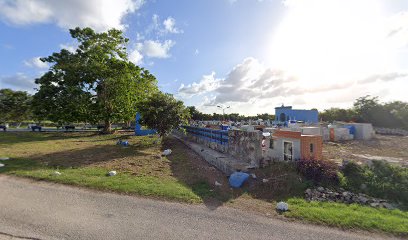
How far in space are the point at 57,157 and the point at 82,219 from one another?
8.14 meters

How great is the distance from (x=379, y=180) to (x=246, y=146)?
16.0ft

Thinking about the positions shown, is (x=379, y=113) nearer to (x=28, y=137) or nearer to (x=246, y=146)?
→ (x=246, y=146)

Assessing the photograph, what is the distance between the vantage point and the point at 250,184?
821cm

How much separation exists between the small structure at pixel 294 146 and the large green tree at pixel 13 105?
140ft

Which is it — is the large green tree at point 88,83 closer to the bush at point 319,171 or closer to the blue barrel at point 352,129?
the bush at point 319,171

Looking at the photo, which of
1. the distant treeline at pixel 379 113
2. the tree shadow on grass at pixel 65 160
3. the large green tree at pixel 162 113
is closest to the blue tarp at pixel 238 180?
the tree shadow on grass at pixel 65 160

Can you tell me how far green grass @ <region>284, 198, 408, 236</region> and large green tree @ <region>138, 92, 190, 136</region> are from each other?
9.98m

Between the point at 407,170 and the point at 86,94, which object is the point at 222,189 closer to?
the point at 407,170

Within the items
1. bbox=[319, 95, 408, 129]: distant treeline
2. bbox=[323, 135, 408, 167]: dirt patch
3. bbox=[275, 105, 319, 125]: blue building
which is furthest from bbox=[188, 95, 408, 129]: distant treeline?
bbox=[323, 135, 408, 167]: dirt patch

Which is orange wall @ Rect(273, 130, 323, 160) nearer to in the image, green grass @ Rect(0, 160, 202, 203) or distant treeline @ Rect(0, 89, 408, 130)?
green grass @ Rect(0, 160, 202, 203)

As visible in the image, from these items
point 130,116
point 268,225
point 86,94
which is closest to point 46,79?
point 86,94

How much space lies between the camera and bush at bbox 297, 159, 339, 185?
820 centimetres

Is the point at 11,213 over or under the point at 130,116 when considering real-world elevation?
under

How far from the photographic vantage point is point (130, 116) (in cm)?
2636
